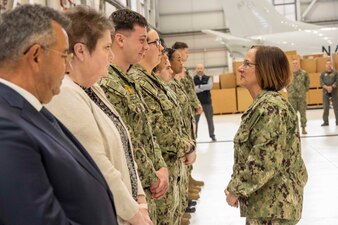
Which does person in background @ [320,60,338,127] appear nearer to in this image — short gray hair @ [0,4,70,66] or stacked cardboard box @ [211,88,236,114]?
stacked cardboard box @ [211,88,236,114]

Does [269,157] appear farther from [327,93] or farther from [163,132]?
[327,93]

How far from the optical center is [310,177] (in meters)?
6.12

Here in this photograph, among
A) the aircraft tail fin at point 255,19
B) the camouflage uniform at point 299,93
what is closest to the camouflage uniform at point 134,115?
the camouflage uniform at point 299,93

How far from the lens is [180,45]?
566 cm

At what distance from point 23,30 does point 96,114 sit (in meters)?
0.54

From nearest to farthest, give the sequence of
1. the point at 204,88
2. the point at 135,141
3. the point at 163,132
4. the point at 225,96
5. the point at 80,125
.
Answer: the point at 80,125
the point at 135,141
the point at 163,132
the point at 204,88
the point at 225,96

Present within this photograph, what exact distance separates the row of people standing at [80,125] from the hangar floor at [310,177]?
2.03 meters

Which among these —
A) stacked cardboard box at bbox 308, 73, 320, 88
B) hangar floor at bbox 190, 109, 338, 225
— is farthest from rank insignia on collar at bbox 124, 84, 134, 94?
stacked cardboard box at bbox 308, 73, 320, 88

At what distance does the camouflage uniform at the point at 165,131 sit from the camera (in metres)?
Answer: 2.79

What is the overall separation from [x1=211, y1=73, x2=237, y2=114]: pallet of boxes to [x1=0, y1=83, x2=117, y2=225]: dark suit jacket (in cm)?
1664

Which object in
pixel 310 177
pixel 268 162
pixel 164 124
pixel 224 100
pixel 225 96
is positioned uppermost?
pixel 164 124

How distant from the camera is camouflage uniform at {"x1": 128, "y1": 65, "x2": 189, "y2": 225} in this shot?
2789mm

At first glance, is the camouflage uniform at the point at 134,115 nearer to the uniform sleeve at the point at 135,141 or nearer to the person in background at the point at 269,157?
the uniform sleeve at the point at 135,141

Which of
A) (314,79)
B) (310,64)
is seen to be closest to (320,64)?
(310,64)
